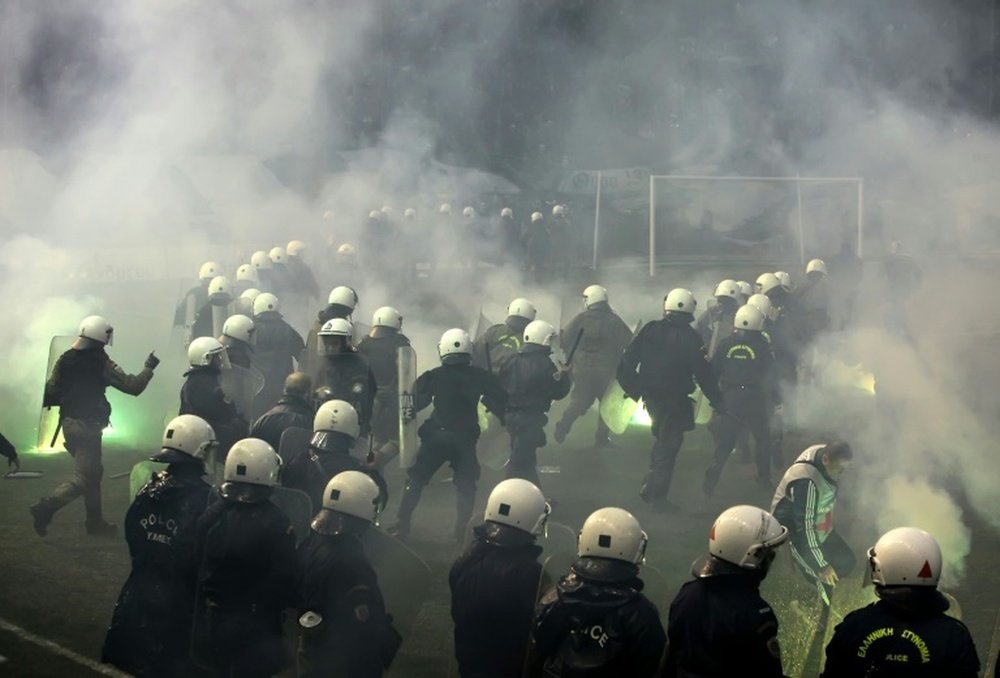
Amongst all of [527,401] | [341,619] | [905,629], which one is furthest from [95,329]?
[905,629]

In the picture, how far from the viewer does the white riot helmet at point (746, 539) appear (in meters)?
4.72

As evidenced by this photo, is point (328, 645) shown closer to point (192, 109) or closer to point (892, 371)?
point (892, 371)

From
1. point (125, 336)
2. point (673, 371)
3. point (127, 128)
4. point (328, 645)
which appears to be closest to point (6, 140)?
point (127, 128)

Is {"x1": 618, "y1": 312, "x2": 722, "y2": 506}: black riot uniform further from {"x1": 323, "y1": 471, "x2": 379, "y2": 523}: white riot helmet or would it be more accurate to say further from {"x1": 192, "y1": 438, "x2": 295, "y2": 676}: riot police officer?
{"x1": 192, "y1": 438, "x2": 295, "y2": 676}: riot police officer

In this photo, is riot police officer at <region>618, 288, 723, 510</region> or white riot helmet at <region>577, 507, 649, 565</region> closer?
white riot helmet at <region>577, 507, 649, 565</region>

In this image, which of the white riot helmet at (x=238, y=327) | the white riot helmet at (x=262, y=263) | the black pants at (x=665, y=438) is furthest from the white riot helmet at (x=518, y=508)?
the white riot helmet at (x=262, y=263)

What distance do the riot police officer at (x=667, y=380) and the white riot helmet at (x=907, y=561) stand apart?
643cm

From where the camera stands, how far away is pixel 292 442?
27.0 ft

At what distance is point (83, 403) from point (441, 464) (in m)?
2.97

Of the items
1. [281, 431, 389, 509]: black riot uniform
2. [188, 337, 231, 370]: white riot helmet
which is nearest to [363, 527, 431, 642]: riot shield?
[281, 431, 389, 509]: black riot uniform

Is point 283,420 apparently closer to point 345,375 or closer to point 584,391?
point 345,375

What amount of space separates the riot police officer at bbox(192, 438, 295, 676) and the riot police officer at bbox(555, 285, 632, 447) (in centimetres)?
766

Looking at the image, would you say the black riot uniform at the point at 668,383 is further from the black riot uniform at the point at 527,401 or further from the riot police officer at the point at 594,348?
the riot police officer at the point at 594,348

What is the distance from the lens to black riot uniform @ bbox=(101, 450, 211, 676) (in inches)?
232
